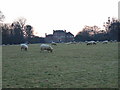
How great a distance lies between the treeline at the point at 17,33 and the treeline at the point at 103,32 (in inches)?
893

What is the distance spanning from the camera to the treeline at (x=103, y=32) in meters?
113

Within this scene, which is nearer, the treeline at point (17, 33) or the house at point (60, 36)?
the treeline at point (17, 33)

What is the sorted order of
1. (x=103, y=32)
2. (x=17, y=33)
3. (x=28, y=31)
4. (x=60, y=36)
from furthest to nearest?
1. (x=60, y=36)
2. (x=103, y=32)
3. (x=28, y=31)
4. (x=17, y=33)

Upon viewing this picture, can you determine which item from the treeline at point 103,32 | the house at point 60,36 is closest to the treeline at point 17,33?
the treeline at point 103,32

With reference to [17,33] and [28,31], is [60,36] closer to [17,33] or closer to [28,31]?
[28,31]

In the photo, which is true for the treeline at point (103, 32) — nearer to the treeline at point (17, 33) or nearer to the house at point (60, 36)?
the treeline at point (17, 33)

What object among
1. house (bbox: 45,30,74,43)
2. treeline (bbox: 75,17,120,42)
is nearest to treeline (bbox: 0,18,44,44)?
treeline (bbox: 75,17,120,42)

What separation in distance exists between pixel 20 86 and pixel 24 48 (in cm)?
3486

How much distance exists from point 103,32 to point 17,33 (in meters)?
41.6

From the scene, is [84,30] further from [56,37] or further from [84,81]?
[84,81]

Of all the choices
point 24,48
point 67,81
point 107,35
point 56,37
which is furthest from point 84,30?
point 67,81

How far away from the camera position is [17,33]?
366 feet

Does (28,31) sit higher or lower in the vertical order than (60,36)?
higher

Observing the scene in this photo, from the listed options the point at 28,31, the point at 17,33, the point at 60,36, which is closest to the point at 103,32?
the point at 28,31
